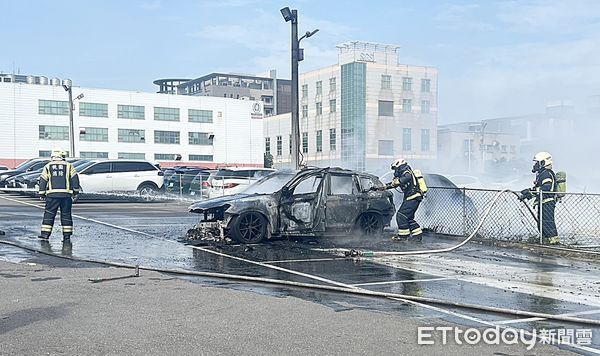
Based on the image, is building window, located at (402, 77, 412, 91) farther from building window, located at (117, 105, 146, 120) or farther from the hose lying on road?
the hose lying on road

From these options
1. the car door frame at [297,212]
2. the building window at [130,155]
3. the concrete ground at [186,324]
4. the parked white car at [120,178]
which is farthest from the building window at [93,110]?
the concrete ground at [186,324]

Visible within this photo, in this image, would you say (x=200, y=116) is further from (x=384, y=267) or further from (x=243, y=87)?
(x=384, y=267)

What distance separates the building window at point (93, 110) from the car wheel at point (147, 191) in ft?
136

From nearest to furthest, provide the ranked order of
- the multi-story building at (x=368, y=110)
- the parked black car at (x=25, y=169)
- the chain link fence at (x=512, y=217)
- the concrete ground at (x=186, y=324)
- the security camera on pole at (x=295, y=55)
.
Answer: the concrete ground at (x=186, y=324) < the chain link fence at (x=512, y=217) < the security camera on pole at (x=295, y=55) < the parked black car at (x=25, y=169) < the multi-story building at (x=368, y=110)

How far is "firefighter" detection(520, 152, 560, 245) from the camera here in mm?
12289

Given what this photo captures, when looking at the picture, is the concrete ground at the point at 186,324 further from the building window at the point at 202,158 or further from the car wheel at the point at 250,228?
the building window at the point at 202,158

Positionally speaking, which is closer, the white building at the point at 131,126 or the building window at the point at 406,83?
the building window at the point at 406,83

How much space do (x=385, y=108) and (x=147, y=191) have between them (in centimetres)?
3841

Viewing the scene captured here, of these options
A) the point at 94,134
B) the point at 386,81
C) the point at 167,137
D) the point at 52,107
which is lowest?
the point at 167,137

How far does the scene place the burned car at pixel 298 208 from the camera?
38.7ft

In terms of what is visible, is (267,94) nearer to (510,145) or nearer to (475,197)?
(510,145)

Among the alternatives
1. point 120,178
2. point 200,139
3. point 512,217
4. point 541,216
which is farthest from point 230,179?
point 200,139

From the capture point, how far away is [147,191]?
26406 mm

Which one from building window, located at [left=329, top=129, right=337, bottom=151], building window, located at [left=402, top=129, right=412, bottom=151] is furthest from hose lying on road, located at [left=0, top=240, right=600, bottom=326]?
building window, located at [left=329, top=129, right=337, bottom=151]
